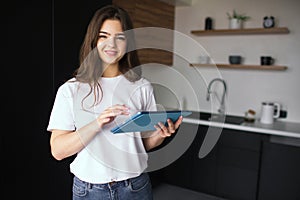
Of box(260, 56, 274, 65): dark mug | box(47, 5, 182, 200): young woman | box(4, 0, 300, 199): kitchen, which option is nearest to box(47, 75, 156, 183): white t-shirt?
box(47, 5, 182, 200): young woman

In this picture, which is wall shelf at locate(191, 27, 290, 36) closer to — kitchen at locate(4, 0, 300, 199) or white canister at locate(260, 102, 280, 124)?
kitchen at locate(4, 0, 300, 199)

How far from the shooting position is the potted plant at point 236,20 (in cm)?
287

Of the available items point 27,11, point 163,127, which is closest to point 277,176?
point 163,127

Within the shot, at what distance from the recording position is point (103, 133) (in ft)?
3.00

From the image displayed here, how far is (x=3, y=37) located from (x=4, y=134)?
457 millimetres

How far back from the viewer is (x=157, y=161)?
1.24 meters

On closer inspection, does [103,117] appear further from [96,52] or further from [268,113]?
[268,113]

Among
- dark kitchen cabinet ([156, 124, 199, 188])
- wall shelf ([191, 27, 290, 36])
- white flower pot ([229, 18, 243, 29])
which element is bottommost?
dark kitchen cabinet ([156, 124, 199, 188])

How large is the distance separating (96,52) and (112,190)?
1.53 feet

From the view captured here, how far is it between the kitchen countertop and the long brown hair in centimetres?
154

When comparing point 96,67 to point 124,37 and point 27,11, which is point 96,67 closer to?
point 124,37

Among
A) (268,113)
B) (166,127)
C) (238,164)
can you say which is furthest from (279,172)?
(166,127)

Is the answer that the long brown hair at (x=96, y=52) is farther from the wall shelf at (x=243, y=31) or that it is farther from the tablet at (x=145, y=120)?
the wall shelf at (x=243, y=31)

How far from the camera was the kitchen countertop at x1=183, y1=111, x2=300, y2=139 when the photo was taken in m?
2.32
